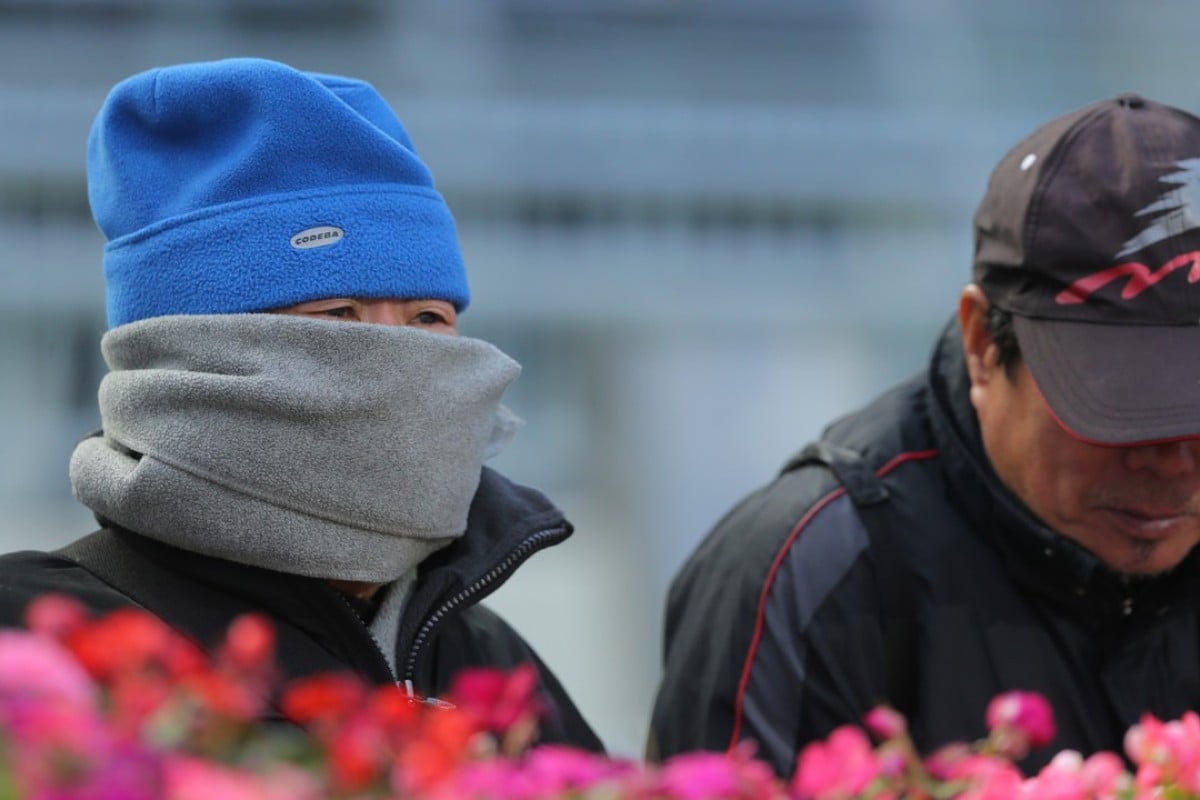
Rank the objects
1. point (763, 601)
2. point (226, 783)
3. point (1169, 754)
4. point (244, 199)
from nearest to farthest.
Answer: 1. point (226, 783)
2. point (1169, 754)
3. point (244, 199)
4. point (763, 601)

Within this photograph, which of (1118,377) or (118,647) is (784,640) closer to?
(1118,377)

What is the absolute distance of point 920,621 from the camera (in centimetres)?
222

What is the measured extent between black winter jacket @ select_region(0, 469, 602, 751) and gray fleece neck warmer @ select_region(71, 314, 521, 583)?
4cm

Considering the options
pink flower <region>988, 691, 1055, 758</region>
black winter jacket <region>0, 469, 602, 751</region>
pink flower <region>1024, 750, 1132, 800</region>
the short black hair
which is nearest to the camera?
pink flower <region>1024, 750, 1132, 800</region>

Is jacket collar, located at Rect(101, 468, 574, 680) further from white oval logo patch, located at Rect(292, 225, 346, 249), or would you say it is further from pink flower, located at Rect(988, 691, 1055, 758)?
pink flower, located at Rect(988, 691, 1055, 758)

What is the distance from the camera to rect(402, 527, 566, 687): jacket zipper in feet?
6.11

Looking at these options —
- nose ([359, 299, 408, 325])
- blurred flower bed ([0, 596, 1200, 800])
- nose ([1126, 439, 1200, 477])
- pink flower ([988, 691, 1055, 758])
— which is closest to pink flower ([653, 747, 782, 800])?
blurred flower bed ([0, 596, 1200, 800])

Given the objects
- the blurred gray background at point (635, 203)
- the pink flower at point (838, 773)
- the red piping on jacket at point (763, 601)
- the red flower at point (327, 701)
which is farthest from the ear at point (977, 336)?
the blurred gray background at point (635, 203)

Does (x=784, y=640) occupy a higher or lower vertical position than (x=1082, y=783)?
lower

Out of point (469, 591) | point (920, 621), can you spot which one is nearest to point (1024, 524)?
point (920, 621)

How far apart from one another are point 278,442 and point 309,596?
184 mm

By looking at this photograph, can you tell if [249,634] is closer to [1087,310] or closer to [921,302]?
[1087,310]

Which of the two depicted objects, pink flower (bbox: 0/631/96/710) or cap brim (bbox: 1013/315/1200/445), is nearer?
pink flower (bbox: 0/631/96/710)

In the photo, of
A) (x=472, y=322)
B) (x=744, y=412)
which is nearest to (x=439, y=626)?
(x=744, y=412)
